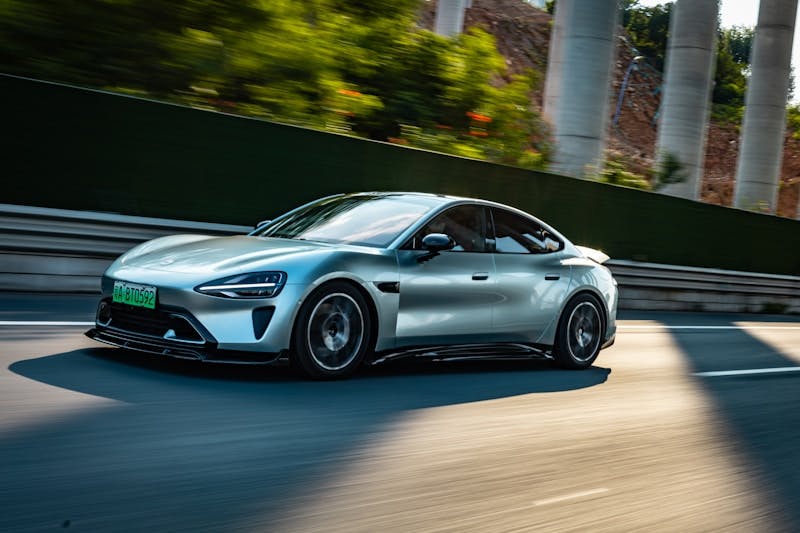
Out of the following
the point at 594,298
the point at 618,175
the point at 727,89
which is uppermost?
the point at 727,89

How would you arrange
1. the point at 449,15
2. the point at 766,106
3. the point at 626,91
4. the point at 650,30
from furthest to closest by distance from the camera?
the point at 650,30
the point at 626,91
the point at 449,15
the point at 766,106

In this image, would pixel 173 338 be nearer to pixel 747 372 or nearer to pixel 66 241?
pixel 66 241

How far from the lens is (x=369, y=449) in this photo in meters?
5.17

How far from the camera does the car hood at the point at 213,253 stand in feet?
21.2

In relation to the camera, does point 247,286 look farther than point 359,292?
No

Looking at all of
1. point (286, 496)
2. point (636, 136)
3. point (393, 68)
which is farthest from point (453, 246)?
point (636, 136)

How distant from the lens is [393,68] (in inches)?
731

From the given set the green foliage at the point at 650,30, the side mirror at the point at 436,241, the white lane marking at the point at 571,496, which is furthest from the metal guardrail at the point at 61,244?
the green foliage at the point at 650,30

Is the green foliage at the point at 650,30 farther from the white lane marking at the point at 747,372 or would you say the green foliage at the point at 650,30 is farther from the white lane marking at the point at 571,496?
the white lane marking at the point at 571,496

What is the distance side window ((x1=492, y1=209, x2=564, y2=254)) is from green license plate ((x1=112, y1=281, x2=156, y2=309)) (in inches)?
116

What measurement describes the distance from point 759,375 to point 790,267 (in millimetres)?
14770

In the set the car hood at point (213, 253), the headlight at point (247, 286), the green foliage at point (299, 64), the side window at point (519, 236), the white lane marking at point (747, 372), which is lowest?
the white lane marking at point (747, 372)

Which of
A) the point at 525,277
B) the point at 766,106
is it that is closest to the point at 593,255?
the point at 525,277

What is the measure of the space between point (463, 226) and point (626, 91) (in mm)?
79801
